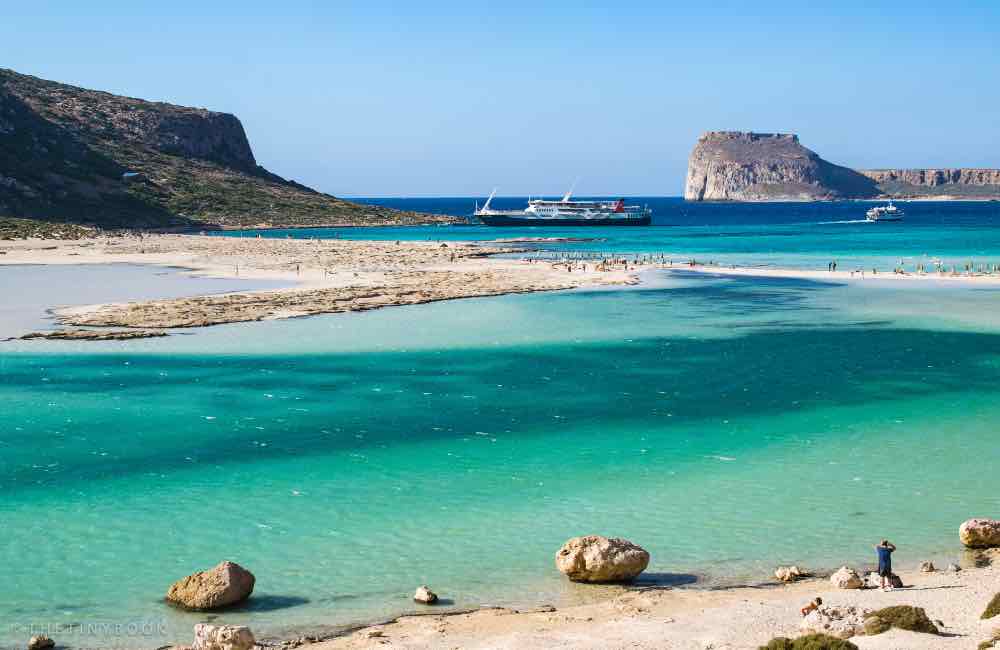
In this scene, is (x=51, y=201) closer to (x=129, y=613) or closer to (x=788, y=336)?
(x=788, y=336)

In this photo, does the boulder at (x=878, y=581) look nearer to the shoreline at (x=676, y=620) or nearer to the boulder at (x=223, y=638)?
the shoreline at (x=676, y=620)

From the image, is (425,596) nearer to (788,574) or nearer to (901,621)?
(788,574)

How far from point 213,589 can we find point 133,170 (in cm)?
15306

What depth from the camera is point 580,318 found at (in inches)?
1969

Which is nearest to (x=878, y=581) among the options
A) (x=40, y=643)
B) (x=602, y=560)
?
(x=602, y=560)

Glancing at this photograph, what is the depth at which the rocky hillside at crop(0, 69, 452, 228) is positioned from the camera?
425ft

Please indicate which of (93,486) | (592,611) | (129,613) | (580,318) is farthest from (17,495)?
(580,318)

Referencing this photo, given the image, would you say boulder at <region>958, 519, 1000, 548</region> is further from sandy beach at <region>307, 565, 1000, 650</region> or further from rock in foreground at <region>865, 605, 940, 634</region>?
rock in foreground at <region>865, 605, 940, 634</region>

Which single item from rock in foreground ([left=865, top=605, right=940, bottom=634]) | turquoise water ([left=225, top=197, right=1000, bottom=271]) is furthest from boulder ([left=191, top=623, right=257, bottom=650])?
turquoise water ([left=225, top=197, right=1000, bottom=271])

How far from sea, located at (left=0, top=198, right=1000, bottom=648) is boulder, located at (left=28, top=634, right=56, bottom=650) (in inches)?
19.2

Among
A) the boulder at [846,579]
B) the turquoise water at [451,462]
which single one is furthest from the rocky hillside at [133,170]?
the boulder at [846,579]

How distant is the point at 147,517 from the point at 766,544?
11.2m

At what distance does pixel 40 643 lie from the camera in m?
13.5

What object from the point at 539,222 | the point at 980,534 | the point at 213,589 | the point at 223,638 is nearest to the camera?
the point at 223,638
